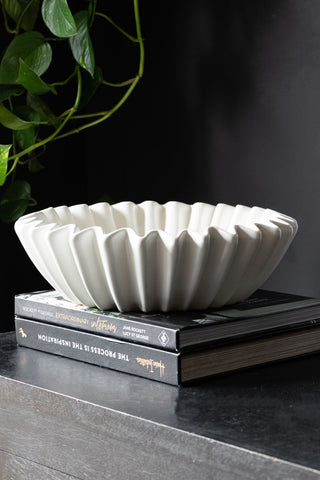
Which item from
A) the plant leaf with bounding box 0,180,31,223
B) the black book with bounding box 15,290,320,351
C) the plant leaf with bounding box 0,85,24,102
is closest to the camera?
the black book with bounding box 15,290,320,351

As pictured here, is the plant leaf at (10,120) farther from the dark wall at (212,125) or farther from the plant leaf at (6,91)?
the dark wall at (212,125)

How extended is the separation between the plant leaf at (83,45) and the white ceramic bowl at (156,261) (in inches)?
17.4

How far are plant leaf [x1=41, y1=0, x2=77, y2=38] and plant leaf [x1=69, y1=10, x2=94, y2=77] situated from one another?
0.26 ft

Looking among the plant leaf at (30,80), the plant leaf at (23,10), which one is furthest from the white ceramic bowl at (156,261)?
the plant leaf at (23,10)

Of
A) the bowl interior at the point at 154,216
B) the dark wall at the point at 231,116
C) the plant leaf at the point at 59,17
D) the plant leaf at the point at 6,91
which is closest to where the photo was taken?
the bowl interior at the point at 154,216

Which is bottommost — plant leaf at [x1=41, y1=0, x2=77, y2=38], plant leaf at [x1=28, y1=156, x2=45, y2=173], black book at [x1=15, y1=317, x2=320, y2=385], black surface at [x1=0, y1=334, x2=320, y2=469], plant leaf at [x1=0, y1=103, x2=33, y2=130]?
black surface at [x1=0, y1=334, x2=320, y2=469]

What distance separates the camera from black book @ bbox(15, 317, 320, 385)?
79 centimetres

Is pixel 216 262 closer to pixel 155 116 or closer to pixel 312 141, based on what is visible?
pixel 312 141

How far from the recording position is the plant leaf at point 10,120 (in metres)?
1.35

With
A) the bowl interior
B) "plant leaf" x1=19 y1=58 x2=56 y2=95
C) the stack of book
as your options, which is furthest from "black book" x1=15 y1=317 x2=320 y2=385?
"plant leaf" x1=19 y1=58 x2=56 y2=95

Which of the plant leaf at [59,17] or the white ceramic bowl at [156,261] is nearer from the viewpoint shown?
the white ceramic bowl at [156,261]

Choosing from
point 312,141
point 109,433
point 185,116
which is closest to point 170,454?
point 109,433

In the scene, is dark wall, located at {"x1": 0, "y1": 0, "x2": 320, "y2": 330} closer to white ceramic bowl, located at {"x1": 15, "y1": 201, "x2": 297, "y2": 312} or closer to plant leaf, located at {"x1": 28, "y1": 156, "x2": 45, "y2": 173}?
plant leaf, located at {"x1": 28, "y1": 156, "x2": 45, "y2": 173}

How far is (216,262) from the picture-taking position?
824 millimetres
